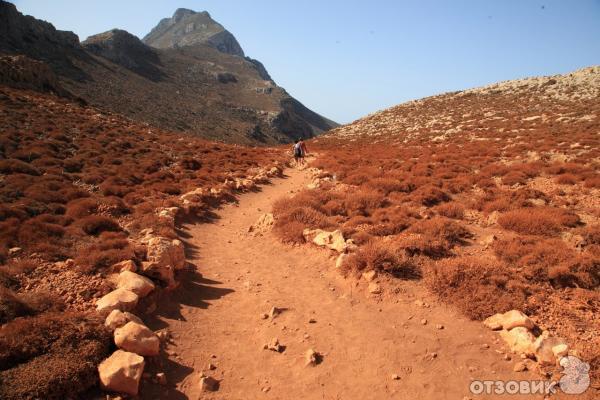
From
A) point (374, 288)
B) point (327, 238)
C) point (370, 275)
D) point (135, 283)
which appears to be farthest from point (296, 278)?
point (135, 283)

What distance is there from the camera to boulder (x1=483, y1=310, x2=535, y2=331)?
659 cm

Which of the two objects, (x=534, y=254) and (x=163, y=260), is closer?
(x=163, y=260)

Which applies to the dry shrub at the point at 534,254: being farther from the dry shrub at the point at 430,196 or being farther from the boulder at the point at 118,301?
the boulder at the point at 118,301

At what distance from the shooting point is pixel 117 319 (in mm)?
6340

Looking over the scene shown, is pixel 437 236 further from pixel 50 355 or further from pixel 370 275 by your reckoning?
pixel 50 355

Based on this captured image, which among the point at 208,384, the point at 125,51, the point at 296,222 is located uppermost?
the point at 125,51

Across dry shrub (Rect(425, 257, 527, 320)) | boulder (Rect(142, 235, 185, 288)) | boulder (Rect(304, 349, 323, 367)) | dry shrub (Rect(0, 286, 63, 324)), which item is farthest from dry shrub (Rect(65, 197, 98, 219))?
dry shrub (Rect(425, 257, 527, 320))

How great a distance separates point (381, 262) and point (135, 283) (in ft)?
19.4

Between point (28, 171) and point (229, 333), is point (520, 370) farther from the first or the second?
point (28, 171)

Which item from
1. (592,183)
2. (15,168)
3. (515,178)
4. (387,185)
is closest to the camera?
(592,183)

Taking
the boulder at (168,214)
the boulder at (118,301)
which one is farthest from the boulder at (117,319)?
the boulder at (168,214)

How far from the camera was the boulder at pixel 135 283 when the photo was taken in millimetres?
7594

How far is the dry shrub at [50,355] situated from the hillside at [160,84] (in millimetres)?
59727

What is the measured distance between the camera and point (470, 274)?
8.20 meters
